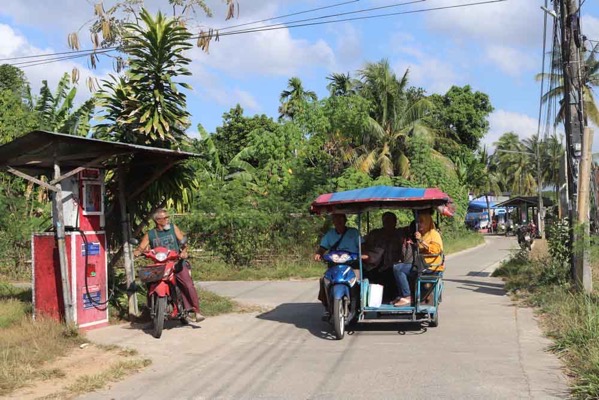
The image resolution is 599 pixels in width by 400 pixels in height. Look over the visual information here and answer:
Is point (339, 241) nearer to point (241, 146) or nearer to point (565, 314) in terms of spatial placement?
point (565, 314)

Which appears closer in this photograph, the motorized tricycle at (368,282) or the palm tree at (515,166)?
the motorized tricycle at (368,282)

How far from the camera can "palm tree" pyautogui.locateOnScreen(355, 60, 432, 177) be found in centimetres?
3791

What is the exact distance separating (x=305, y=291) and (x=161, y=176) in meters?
4.92

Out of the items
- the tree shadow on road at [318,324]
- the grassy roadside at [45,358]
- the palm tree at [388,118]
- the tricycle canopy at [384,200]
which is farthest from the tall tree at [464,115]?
the grassy roadside at [45,358]

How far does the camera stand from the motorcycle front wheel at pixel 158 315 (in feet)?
28.3

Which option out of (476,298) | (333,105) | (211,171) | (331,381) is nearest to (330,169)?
(333,105)

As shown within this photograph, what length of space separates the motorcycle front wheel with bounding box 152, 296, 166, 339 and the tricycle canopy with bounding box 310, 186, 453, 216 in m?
2.59

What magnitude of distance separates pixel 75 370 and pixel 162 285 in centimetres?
219

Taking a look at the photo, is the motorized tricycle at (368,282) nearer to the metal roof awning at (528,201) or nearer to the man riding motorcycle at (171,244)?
the man riding motorcycle at (171,244)

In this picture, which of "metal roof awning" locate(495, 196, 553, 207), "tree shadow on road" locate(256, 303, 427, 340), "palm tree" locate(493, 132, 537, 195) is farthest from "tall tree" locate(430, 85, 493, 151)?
"tree shadow on road" locate(256, 303, 427, 340)

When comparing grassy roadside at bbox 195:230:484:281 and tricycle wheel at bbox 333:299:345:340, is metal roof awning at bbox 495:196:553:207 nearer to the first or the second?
grassy roadside at bbox 195:230:484:281

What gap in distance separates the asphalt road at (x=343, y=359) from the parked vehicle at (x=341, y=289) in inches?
11.8

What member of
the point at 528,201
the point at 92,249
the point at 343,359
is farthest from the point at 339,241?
the point at 528,201

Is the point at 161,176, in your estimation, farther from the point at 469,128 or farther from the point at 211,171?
the point at 469,128
